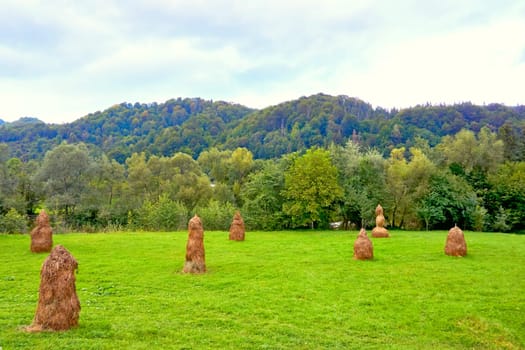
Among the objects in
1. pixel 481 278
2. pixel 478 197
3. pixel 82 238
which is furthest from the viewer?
pixel 478 197

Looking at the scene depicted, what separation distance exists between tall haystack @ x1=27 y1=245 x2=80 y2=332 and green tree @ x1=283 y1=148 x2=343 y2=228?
1121 inches

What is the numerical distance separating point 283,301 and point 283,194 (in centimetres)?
2615

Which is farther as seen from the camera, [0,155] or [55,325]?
[0,155]

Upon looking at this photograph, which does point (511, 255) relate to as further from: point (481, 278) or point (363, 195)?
point (363, 195)

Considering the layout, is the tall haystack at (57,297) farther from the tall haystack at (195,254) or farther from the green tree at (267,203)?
the green tree at (267,203)

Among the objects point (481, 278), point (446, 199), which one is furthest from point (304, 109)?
point (481, 278)

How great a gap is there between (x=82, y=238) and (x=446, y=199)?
37.4 m

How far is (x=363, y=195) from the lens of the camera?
131 ft

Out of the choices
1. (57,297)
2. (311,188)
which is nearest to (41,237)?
(57,297)

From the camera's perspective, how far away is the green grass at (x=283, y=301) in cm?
931

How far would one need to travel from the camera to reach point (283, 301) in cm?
1262

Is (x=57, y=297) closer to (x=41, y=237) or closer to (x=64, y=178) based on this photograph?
(x=41, y=237)

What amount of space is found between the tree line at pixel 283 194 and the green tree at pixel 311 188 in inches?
4.1

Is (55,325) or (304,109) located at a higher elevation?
(304,109)
